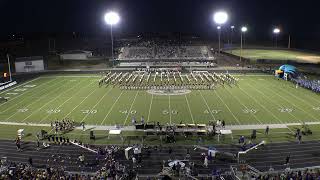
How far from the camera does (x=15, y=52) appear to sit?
284ft

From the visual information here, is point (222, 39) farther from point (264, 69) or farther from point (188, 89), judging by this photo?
point (188, 89)

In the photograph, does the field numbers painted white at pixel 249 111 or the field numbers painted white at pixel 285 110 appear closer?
the field numbers painted white at pixel 249 111

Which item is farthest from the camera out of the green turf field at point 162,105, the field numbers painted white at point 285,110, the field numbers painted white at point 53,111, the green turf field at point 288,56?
the green turf field at point 288,56

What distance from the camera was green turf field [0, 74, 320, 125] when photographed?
3128 cm

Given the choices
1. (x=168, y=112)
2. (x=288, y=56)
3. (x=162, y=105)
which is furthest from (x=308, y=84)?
(x=288, y=56)

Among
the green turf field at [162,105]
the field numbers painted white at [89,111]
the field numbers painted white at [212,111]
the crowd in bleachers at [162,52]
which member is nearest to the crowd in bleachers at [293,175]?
the green turf field at [162,105]

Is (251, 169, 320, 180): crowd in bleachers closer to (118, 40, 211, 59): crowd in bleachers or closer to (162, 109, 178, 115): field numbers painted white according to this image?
(162, 109, 178, 115): field numbers painted white

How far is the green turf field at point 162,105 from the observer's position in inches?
1232

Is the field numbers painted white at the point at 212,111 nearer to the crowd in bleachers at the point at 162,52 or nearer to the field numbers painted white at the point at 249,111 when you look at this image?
the field numbers painted white at the point at 249,111

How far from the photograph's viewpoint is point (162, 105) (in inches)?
1410

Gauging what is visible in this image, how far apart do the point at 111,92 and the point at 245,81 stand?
19170 mm

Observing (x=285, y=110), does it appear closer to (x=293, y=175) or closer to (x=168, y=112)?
(x=168, y=112)

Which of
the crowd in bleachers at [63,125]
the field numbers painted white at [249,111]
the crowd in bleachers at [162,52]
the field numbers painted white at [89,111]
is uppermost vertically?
the crowd in bleachers at [162,52]

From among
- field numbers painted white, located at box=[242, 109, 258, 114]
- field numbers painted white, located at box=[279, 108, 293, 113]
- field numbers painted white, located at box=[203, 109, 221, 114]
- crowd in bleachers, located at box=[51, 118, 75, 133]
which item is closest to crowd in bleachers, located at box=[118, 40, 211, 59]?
field numbers painted white, located at box=[279, 108, 293, 113]
